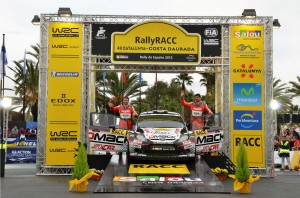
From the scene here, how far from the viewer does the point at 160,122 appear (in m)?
16.0

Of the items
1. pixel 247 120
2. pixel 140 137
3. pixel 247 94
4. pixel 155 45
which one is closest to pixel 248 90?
pixel 247 94

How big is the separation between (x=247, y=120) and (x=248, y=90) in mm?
1119

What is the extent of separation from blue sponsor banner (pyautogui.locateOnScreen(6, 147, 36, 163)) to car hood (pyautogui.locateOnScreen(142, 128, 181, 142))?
1424 centimetres

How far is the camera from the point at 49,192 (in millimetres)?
12820

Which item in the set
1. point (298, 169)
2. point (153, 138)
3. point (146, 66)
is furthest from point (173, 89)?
point (153, 138)

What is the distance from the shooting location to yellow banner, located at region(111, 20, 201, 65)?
62.1 feet

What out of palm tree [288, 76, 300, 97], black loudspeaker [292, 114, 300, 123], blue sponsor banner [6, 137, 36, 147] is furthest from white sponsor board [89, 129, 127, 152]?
palm tree [288, 76, 300, 97]

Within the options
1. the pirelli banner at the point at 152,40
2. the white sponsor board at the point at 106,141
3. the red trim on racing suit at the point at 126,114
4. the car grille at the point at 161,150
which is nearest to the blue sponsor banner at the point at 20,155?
the red trim on racing suit at the point at 126,114

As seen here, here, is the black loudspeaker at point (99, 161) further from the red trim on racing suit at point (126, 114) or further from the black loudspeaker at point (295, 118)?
the black loudspeaker at point (295, 118)

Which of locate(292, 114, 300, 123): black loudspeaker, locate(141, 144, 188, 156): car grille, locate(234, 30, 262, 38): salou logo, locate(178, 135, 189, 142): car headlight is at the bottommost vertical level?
locate(141, 144, 188, 156): car grille

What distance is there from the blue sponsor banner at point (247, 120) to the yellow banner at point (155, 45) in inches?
99.2

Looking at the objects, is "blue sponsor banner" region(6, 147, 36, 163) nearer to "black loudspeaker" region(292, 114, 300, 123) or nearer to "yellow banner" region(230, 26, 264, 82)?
"yellow banner" region(230, 26, 264, 82)

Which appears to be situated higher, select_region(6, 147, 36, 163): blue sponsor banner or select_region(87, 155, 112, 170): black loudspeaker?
select_region(87, 155, 112, 170): black loudspeaker

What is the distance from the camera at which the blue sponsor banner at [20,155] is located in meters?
27.7
